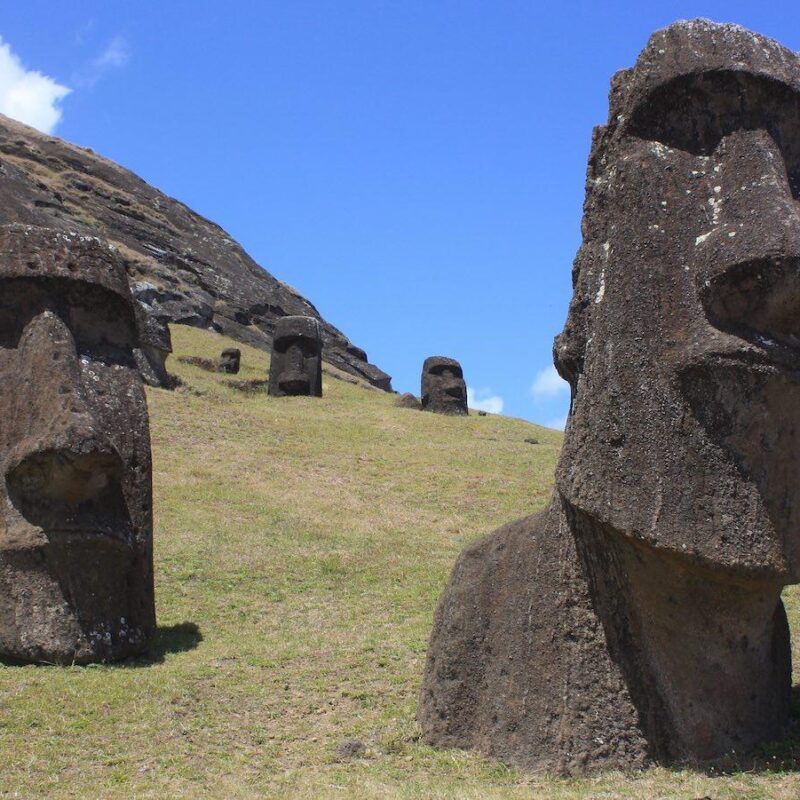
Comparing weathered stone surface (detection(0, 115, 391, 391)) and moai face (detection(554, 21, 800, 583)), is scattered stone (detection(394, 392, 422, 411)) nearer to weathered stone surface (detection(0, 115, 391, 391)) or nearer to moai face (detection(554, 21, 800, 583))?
weathered stone surface (detection(0, 115, 391, 391))

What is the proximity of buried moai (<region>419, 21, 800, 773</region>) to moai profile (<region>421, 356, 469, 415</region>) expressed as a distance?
1023 inches

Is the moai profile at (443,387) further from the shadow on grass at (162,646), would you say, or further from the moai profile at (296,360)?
the shadow on grass at (162,646)

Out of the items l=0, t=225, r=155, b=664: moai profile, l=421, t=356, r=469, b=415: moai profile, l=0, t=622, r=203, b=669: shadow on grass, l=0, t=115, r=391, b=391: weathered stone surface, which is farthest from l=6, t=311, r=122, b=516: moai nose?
l=0, t=115, r=391, b=391: weathered stone surface

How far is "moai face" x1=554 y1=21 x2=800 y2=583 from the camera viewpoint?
16.0 ft

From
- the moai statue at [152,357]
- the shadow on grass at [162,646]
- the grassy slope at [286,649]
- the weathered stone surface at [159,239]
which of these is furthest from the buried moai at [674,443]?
the weathered stone surface at [159,239]

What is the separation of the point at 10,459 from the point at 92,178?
6170 cm

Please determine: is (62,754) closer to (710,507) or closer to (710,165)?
(710,507)

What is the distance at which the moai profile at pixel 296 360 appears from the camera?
2975cm

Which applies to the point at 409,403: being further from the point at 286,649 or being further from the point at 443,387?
the point at 286,649

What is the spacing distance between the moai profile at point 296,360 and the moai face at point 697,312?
24.3 metres

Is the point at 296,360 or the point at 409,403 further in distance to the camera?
the point at 409,403

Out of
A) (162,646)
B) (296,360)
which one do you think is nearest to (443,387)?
(296,360)

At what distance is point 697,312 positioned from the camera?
5.05 meters

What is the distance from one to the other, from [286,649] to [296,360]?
71.6ft
